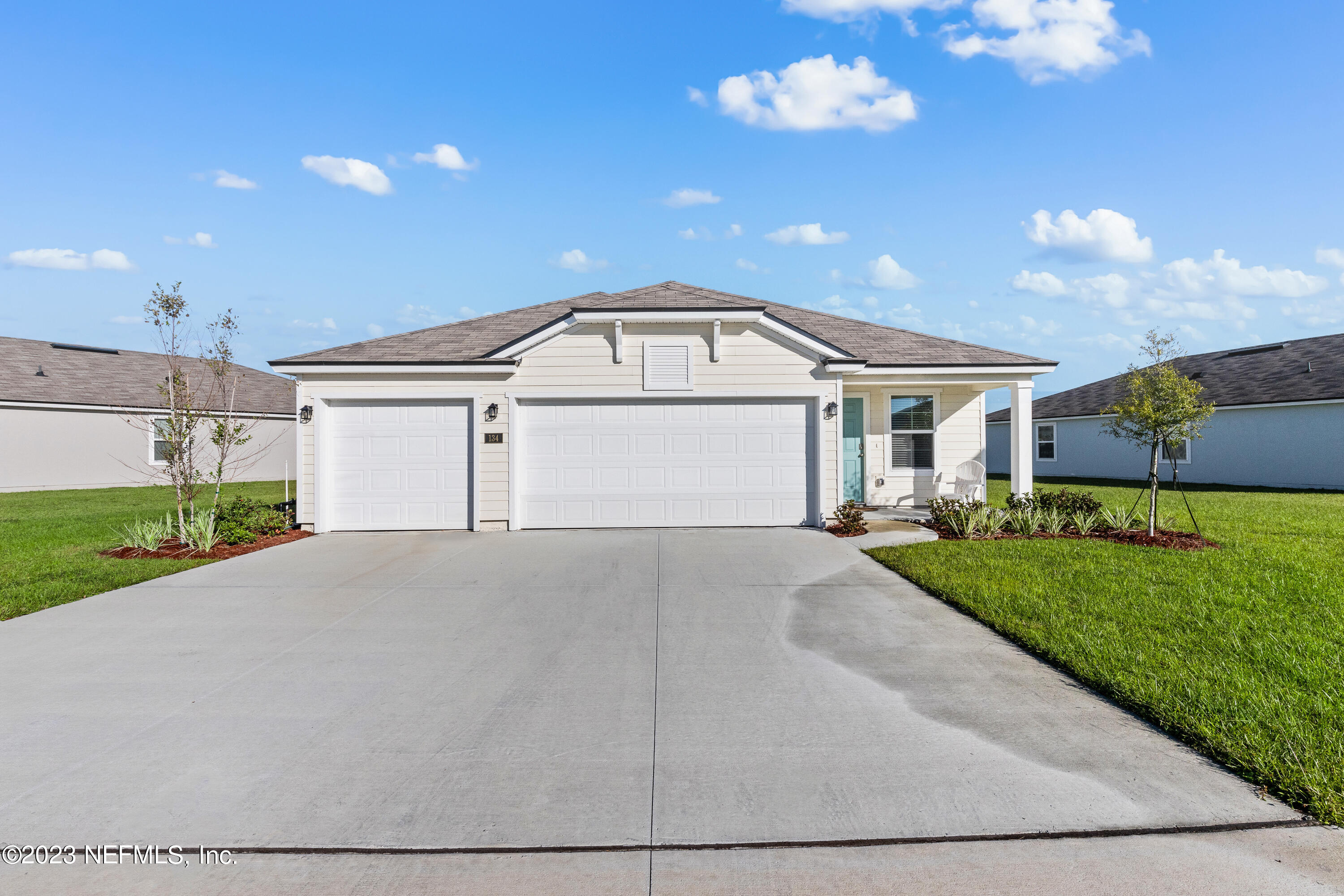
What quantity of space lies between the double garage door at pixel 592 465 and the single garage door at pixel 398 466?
0.02 metres

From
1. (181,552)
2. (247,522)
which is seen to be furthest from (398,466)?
(181,552)

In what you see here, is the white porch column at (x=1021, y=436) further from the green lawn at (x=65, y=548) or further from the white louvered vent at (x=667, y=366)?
the green lawn at (x=65, y=548)

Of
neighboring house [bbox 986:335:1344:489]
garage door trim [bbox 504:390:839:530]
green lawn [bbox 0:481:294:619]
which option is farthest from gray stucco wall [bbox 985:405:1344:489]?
green lawn [bbox 0:481:294:619]

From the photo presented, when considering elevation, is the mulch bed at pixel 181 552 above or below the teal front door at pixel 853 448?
below

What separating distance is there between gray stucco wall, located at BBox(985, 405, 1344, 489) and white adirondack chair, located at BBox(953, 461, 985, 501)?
166 inches

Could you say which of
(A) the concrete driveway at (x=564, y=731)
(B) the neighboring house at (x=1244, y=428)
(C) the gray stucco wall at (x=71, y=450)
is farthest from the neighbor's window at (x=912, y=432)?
(C) the gray stucco wall at (x=71, y=450)

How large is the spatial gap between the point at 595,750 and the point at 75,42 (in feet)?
49.5

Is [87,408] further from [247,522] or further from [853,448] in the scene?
[853,448]

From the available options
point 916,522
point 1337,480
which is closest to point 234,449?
point 916,522

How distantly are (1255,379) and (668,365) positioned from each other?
834 inches

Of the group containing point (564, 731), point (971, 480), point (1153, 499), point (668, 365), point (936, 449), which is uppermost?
point (668, 365)

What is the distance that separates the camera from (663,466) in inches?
451

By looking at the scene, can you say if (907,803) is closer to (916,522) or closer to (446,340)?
(916,522)

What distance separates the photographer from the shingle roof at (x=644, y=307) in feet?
37.4
